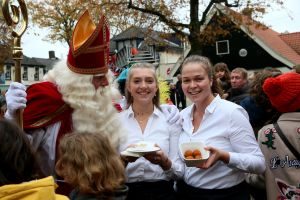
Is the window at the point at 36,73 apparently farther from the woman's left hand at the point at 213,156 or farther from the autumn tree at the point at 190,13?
the woman's left hand at the point at 213,156

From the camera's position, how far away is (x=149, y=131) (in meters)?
3.49

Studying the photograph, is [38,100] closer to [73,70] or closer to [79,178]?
[73,70]

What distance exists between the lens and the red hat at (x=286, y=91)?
312 cm

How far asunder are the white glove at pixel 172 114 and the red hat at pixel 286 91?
75cm

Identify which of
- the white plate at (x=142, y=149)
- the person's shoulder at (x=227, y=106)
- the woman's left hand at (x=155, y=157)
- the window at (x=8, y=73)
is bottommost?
the woman's left hand at (x=155, y=157)

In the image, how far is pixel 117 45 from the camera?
56594mm

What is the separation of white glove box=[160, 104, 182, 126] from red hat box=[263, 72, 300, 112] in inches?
29.5

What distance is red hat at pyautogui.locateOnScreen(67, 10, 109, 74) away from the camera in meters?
3.71

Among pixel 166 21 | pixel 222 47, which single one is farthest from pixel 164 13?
pixel 222 47

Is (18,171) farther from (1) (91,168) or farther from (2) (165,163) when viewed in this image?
(2) (165,163)

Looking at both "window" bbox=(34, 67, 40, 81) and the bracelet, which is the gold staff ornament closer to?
the bracelet

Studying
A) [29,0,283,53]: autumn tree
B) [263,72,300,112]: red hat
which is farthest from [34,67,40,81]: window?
[263,72,300,112]: red hat

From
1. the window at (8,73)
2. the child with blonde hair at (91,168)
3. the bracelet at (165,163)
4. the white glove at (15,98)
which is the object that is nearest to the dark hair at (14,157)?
the child with blonde hair at (91,168)

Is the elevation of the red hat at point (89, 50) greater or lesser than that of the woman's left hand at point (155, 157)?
greater
